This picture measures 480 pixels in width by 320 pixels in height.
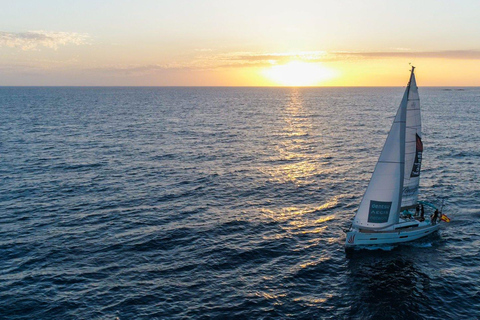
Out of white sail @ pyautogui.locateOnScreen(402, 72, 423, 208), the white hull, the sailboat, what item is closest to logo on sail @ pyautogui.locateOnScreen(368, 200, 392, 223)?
the sailboat

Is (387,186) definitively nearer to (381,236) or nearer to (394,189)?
(394,189)

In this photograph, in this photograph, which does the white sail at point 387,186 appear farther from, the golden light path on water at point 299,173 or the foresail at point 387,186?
the golden light path on water at point 299,173

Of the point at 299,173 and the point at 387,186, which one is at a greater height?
the point at 387,186

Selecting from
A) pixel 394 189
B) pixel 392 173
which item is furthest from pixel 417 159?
pixel 394 189

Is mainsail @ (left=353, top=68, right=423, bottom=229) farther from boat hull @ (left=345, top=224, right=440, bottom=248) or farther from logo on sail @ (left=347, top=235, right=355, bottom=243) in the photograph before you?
logo on sail @ (left=347, top=235, right=355, bottom=243)

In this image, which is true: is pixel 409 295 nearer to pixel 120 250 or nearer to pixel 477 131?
pixel 120 250

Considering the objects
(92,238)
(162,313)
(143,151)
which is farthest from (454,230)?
(143,151)
